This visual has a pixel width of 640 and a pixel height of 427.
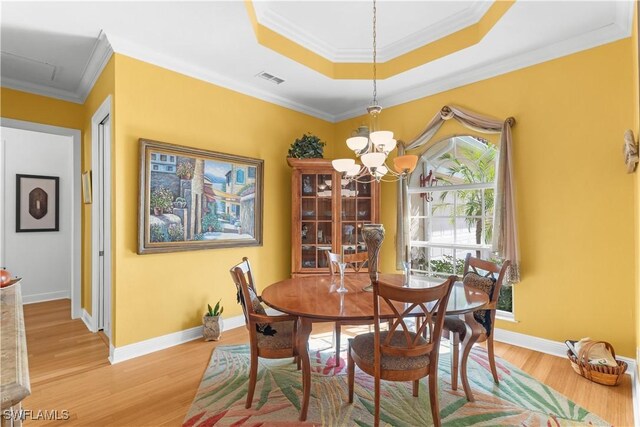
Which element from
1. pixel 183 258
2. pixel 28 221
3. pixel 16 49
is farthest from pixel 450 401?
pixel 28 221

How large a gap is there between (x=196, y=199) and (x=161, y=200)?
13.8 inches

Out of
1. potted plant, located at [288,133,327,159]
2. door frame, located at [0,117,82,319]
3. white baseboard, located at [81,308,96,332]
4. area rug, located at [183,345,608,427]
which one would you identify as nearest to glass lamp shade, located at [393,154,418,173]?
area rug, located at [183,345,608,427]

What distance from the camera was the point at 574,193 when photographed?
2.86 metres

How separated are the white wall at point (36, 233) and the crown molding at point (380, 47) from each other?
12.1 feet

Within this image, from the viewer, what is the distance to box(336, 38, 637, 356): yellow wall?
104 inches

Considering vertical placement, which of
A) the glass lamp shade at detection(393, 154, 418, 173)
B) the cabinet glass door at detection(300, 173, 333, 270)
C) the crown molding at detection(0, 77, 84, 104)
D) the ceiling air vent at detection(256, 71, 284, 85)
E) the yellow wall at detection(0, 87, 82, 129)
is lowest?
the cabinet glass door at detection(300, 173, 333, 270)

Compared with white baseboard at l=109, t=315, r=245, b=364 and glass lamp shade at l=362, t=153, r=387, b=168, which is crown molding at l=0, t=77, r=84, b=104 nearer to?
white baseboard at l=109, t=315, r=245, b=364

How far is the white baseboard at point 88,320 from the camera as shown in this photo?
12.0 ft

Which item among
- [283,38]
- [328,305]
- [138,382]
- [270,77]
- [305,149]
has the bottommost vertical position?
[138,382]

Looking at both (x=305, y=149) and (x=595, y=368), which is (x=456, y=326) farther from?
(x=305, y=149)

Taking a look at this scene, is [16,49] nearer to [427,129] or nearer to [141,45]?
[141,45]

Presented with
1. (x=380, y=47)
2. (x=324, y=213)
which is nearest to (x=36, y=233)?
(x=324, y=213)

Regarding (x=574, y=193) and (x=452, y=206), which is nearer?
(x=574, y=193)

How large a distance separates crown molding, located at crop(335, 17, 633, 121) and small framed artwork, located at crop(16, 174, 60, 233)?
524cm
